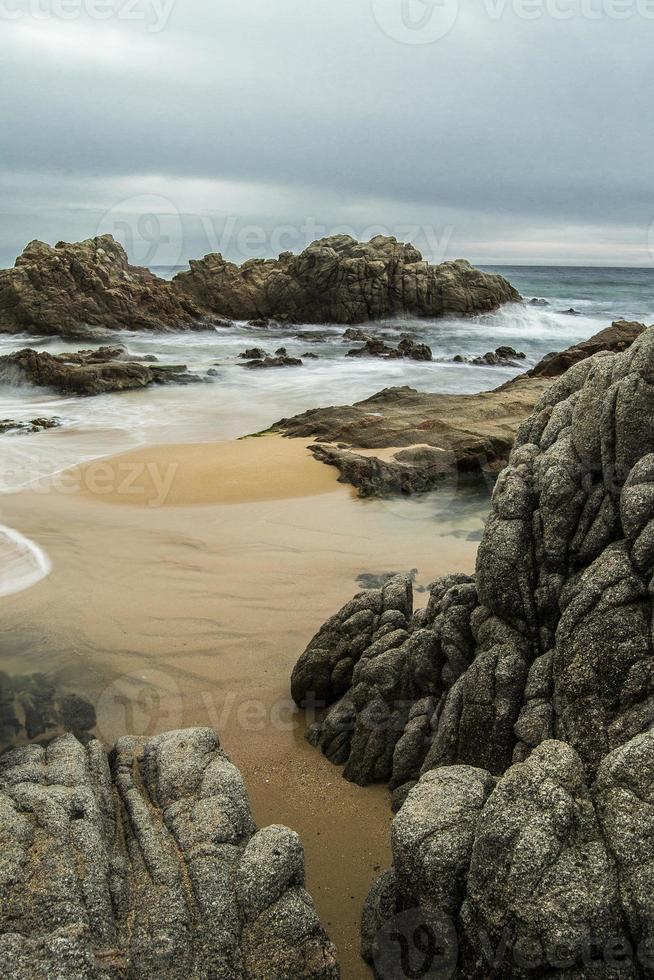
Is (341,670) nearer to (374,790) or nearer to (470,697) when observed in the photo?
(374,790)

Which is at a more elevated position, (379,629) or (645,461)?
(645,461)

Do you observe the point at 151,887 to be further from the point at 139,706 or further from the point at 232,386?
the point at 232,386

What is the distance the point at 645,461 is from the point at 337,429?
39.8ft

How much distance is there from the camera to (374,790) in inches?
221

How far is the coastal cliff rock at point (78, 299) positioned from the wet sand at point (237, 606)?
1199 inches

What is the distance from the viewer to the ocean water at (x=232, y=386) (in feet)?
55.6

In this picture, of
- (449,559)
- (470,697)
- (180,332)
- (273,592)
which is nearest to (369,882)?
(470,697)

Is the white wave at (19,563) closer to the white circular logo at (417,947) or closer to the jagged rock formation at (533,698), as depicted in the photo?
the jagged rock formation at (533,698)

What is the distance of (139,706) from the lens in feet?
22.2

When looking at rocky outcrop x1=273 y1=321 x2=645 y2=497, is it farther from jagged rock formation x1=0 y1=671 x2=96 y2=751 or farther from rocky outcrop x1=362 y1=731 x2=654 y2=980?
rocky outcrop x1=362 y1=731 x2=654 y2=980

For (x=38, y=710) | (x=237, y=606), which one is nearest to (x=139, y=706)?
(x=38, y=710)

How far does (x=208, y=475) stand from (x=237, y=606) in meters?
5.87

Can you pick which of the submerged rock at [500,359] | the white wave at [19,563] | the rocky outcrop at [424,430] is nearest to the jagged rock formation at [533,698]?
the white wave at [19,563]

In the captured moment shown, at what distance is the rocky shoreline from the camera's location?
41.9 metres
